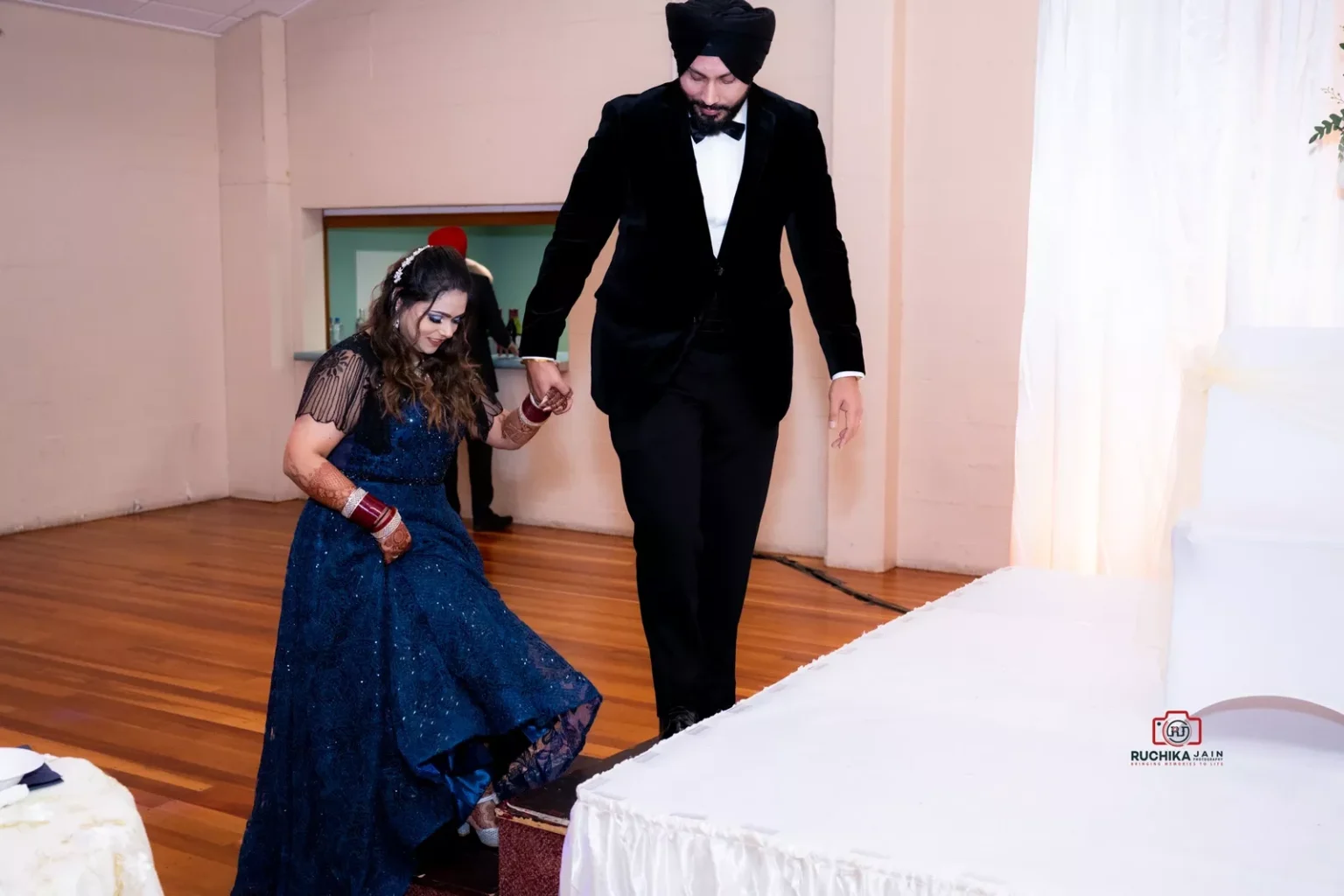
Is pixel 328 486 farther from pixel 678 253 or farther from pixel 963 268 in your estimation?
pixel 963 268

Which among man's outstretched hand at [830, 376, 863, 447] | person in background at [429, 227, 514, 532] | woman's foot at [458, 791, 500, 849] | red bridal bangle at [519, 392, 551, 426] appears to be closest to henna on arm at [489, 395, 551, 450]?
red bridal bangle at [519, 392, 551, 426]

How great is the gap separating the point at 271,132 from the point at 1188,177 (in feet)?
15.0

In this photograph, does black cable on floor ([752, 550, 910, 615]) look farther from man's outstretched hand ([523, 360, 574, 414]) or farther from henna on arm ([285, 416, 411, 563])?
henna on arm ([285, 416, 411, 563])

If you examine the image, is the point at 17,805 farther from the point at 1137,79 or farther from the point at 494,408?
the point at 1137,79

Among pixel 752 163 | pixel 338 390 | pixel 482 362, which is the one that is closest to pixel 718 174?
pixel 752 163

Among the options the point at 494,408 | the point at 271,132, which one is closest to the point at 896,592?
the point at 494,408

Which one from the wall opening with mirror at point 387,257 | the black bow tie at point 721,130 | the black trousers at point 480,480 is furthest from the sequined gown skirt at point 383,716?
the wall opening with mirror at point 387,257

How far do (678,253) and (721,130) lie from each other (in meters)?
0.24

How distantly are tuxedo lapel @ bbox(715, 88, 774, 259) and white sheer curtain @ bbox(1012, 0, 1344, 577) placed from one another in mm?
1846

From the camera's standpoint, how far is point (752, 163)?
2375 mm

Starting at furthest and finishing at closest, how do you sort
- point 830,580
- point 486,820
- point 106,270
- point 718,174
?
point 106,270 < point 830,580 < point 718,174 < point 486,820

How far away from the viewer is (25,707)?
11.2ft

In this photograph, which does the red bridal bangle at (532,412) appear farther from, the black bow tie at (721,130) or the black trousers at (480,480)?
the black trousers at (480,480)

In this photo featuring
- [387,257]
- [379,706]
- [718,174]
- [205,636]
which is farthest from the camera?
[387,257]
